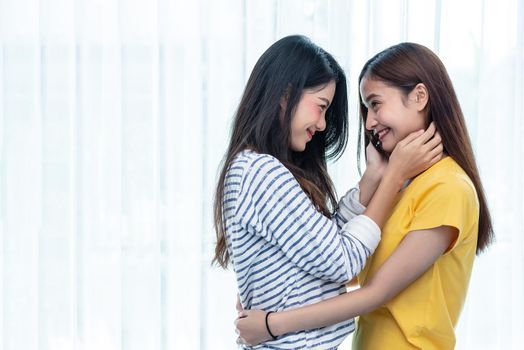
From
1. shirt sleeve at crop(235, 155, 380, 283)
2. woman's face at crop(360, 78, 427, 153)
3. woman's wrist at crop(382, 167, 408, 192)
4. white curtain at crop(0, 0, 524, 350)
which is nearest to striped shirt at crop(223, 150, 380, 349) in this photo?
shirt sleeve at crop(235, 155, 380, 283)

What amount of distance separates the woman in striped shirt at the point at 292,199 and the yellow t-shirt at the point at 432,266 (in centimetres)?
4

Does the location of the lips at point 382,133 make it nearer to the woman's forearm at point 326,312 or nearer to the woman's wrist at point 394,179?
the woman's wrist at point 394,179

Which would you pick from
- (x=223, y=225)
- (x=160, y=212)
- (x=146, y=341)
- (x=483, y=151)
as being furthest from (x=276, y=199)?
(x=483, y=151)

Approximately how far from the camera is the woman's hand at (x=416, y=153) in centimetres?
149

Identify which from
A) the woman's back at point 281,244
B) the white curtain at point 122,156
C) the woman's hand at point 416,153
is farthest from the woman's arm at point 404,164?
the white curtain at point 122,156

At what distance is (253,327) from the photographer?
1457mm

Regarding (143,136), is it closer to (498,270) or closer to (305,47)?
(305,47)

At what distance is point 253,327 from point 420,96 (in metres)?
0.59

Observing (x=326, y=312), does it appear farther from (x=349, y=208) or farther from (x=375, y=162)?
(x=375, y=162)

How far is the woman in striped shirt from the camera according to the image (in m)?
1.41

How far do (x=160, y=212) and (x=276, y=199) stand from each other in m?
1.05

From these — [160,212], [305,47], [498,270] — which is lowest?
[498,270]

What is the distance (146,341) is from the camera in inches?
95.3

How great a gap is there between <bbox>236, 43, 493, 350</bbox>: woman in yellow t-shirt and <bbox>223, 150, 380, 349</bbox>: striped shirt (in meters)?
0.04
